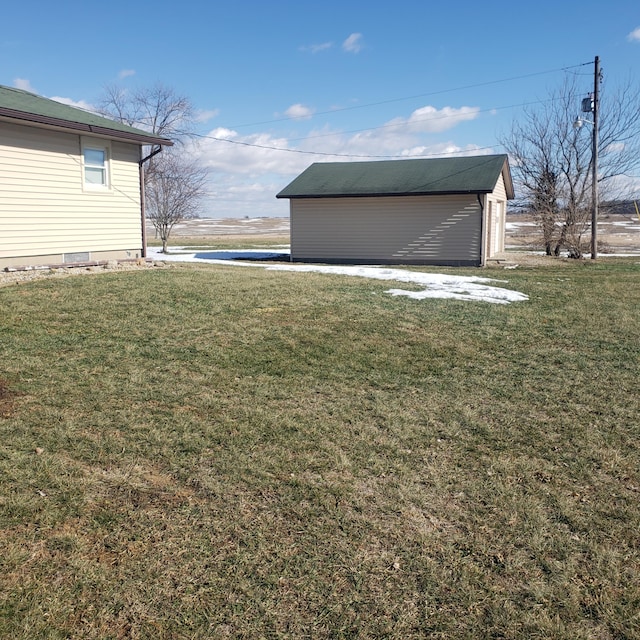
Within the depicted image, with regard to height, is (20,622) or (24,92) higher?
(24,92)

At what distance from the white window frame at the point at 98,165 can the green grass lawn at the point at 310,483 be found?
6.10 m

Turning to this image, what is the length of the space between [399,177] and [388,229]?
2.14 metres

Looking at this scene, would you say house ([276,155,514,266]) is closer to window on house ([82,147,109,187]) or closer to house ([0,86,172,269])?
house ([0,86,172,269])

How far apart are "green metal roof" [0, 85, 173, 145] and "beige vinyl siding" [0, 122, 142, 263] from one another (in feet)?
1.30

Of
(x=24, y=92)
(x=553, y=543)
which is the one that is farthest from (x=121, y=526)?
(x=24, y=92)

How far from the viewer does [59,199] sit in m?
11.4

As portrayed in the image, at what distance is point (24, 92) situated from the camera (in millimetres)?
12438

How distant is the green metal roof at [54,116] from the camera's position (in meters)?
10.0

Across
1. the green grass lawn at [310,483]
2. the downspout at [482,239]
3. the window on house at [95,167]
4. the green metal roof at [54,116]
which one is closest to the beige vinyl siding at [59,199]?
the window on house at [95,167]

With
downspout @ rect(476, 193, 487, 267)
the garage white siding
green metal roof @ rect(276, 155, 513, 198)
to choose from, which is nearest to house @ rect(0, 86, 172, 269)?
green metal roof @ rect(276, 155, 513, 198)

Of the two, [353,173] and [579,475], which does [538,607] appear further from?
[353,173]

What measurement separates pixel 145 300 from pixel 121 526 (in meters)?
5.61

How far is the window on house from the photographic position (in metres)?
12.0

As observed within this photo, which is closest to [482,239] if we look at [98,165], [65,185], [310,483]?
[98,165]
